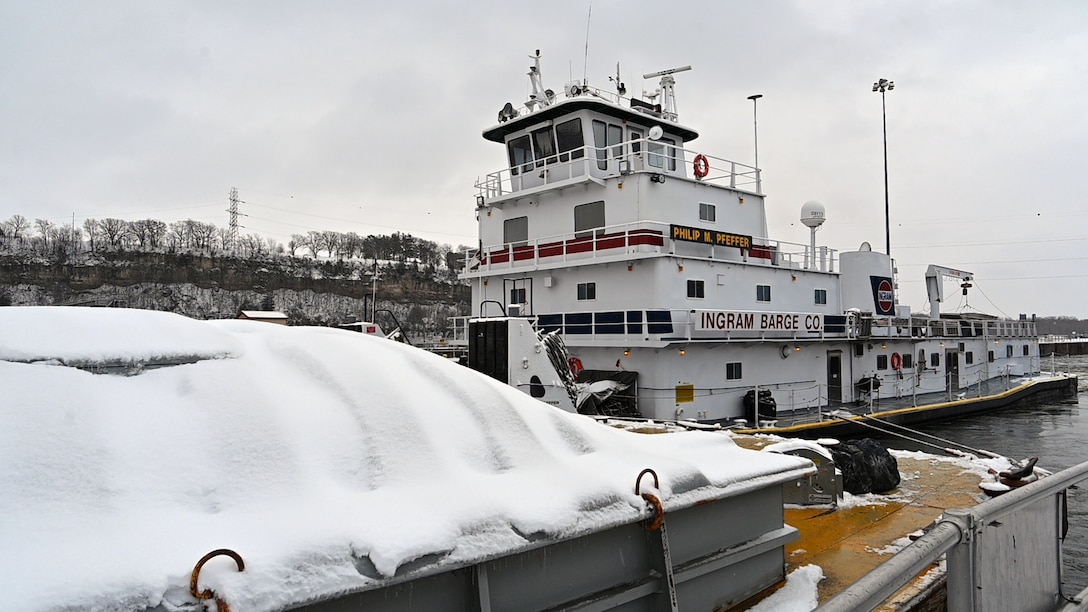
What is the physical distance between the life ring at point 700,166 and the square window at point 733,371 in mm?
5740

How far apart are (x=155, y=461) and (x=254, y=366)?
77 cm

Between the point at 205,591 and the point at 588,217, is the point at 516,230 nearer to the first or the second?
the point at 588,217

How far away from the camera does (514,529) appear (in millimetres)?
2865

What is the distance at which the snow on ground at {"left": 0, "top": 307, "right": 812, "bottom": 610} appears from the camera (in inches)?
83.5

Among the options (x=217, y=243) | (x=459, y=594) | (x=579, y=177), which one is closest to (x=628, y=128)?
(x=579, y=177)

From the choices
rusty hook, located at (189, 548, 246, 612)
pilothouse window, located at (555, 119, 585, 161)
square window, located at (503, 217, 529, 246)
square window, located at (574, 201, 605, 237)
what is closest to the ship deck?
square window, located at (574, 201, 605, 237)

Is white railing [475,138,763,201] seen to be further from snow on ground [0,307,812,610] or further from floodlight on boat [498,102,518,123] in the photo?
snow on ground [0,307,812,610]

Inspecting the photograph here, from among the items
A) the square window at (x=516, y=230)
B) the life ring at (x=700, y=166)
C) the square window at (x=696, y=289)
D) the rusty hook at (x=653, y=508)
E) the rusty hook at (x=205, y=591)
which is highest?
the life ring at (x=700, y=166)

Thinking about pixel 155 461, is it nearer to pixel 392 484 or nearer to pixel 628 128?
pixel 392 484

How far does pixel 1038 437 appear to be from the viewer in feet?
66.6

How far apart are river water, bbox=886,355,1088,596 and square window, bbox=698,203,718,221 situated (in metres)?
8.04

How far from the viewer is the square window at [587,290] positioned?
720 inches

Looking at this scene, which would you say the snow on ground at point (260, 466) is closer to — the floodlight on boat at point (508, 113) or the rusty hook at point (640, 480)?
the rusty hook at point (640, 480)

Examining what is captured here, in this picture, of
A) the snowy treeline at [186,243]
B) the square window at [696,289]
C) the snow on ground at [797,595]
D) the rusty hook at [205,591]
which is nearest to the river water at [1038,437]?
the square window at [696,289]
